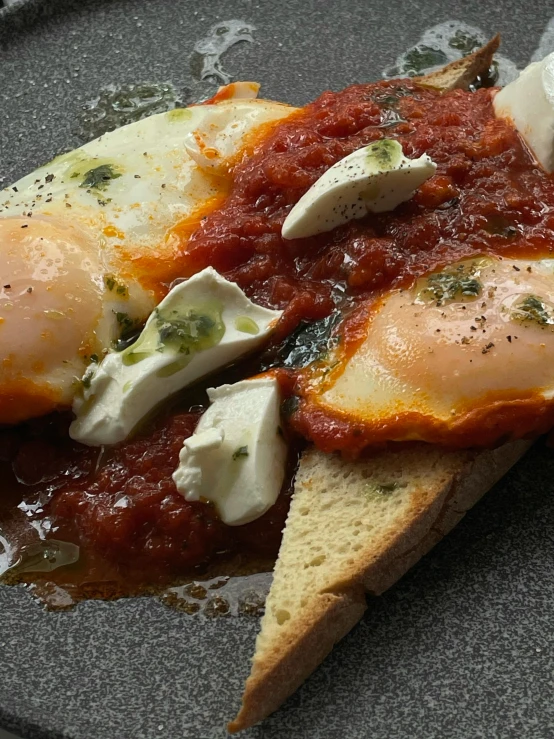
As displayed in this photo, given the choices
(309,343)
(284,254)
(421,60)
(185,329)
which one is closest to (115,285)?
(185,329)

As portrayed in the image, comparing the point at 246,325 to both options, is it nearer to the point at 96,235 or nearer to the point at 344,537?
the point at 96,235

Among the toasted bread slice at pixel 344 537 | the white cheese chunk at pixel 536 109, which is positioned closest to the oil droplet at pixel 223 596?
the toasted bread slice at pixel 344 537

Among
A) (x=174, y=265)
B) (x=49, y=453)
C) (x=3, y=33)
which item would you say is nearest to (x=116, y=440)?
(x=49, y=453)

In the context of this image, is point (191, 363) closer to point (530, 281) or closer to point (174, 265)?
point (174, 265)

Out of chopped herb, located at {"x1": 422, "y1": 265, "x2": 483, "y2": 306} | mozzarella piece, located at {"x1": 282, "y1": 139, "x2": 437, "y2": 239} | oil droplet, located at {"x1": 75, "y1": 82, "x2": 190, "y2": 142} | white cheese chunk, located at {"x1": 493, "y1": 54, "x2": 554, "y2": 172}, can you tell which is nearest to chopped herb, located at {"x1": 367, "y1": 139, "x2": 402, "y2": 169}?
mozzarella piece, located at {"x1": 282, "y1": 139, "x2": 437, "y2": 239}

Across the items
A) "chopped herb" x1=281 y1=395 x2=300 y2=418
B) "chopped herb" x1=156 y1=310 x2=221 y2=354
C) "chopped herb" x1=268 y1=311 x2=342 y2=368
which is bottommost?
"chopped herb" x1=281 y1=395 x2=300 y2=418

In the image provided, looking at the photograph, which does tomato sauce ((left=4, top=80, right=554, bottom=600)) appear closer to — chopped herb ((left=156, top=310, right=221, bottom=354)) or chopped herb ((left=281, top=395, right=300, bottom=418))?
chopped herb ((left=281, top=395, right=300, bottom=418))
